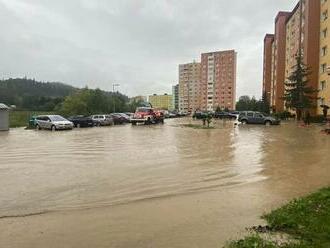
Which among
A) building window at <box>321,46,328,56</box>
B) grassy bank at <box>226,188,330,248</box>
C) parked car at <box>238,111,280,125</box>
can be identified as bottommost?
grassy bank at <box>226,188,330,248</box>

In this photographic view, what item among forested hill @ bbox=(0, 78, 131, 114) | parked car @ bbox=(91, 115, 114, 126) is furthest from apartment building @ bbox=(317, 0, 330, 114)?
forested hill @ bbox=(0, 78, 131, 114)

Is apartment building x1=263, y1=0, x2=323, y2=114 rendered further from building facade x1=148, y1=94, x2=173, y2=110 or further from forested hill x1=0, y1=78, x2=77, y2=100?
building facade x1=148, y1=94, x2=173, y2=110

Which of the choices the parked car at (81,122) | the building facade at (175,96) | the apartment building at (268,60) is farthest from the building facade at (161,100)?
the parked car at (81,122)

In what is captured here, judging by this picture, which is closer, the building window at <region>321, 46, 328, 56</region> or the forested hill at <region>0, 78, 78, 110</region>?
the building window at <region>321, 46, 328, 56</region>

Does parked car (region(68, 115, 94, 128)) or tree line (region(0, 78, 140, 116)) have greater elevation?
tree line (region(0, 78, 140, 116))

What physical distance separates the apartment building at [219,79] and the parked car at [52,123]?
95051 millimetres

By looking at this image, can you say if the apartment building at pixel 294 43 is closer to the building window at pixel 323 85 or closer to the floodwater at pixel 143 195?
the building window at pixel 323 85

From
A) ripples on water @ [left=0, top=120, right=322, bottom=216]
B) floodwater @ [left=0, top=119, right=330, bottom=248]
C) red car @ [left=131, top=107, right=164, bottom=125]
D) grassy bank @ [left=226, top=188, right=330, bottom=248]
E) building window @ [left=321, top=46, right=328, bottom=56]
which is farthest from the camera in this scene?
building window @ [left=321, top=46, right=328, bottom=56]

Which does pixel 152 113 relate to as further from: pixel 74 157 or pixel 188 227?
pixel 188 227

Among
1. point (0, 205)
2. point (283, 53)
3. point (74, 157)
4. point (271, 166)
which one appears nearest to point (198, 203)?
point (0, 205)

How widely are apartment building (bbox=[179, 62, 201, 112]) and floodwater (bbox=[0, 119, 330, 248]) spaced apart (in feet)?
433

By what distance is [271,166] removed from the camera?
49.5 ft

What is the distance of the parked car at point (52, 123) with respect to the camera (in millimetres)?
41781

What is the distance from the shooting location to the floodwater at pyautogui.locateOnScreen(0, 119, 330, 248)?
22.1 feet
